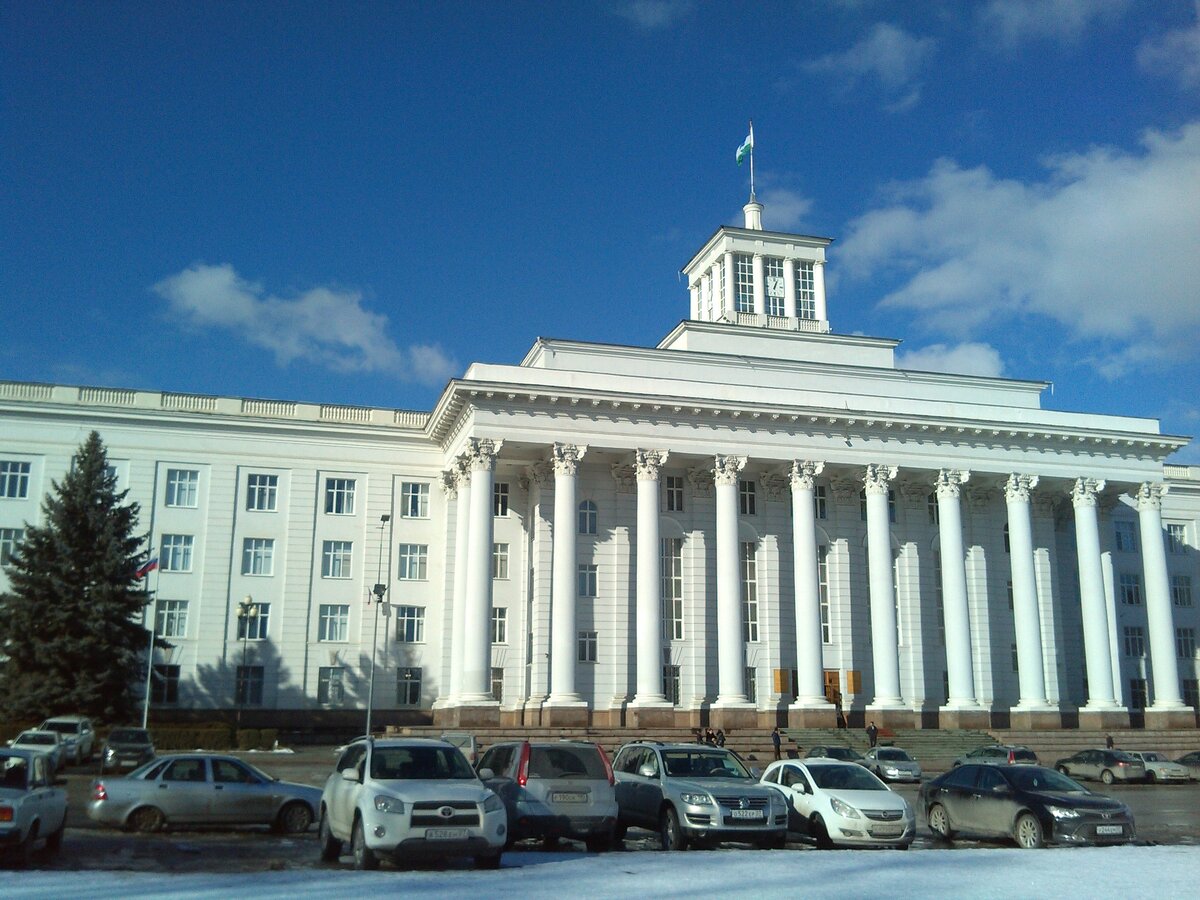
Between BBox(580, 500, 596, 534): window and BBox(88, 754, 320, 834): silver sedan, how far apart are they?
27.7 meters

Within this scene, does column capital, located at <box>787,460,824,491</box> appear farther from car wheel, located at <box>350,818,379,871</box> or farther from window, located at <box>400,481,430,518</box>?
car wheel, located at <box>350,818,379,871</box>

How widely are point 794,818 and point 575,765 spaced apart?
4.03 metres

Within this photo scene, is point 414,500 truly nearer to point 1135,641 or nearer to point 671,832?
point 671,832

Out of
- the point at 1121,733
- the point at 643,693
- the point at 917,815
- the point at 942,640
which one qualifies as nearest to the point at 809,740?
the point at 643,693

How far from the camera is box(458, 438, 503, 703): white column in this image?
134 feet

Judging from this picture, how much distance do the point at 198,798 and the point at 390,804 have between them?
601cm

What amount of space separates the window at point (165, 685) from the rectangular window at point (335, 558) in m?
6.85

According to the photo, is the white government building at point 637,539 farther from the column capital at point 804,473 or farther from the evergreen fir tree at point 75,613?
the evergreen fir tree at point 75,613

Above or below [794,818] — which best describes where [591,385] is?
above

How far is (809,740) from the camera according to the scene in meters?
41.7

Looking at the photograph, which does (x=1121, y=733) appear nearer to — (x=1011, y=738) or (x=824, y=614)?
(x=1011, y=738)

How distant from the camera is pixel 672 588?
1827 inches

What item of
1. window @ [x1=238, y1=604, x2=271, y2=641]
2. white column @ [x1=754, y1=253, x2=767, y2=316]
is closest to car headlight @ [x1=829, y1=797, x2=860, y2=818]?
window @ [x1=238, y1=604, x2=271, y2=641]

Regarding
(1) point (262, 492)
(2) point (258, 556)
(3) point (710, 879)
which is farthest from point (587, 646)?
(3) point (710, 879)
